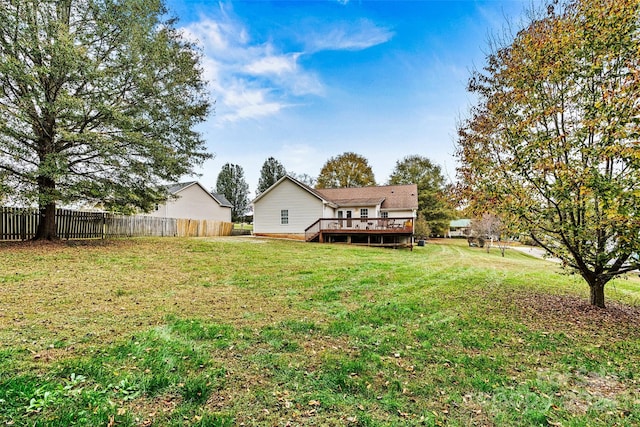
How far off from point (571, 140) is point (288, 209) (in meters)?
20.3

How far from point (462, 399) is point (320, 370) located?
1.48 meters

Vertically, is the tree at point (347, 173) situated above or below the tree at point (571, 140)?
above

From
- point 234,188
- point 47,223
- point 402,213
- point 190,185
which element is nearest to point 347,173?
point 234,188

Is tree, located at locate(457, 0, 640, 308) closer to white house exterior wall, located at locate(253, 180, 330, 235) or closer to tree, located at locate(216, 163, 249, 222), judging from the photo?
white house exterior wall, located at locate(253, 180, 330, 235)

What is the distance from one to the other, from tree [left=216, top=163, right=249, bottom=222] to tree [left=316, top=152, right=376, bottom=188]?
41.6 feet

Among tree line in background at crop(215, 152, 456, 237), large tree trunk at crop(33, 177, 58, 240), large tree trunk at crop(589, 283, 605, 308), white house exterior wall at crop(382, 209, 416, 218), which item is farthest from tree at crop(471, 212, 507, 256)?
large tree trunk at crop(33, 177, 58, 240)

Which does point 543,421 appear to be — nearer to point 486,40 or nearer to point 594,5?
point 594,5

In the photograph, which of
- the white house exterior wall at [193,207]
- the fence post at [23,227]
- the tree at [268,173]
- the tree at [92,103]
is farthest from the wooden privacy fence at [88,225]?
the tree at [268,173]

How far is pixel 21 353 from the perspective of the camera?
3.29m

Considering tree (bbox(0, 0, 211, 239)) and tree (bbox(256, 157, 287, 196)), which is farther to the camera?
tree (bbox(256, 157, 287, 196))

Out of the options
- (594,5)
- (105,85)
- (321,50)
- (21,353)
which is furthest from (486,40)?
(105,85)

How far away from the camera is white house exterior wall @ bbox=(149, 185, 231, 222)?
93.4 ft

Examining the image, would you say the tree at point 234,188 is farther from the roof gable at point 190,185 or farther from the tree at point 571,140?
Answer: the tree at point 571,140

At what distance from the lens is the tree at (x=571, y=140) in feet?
15.1
